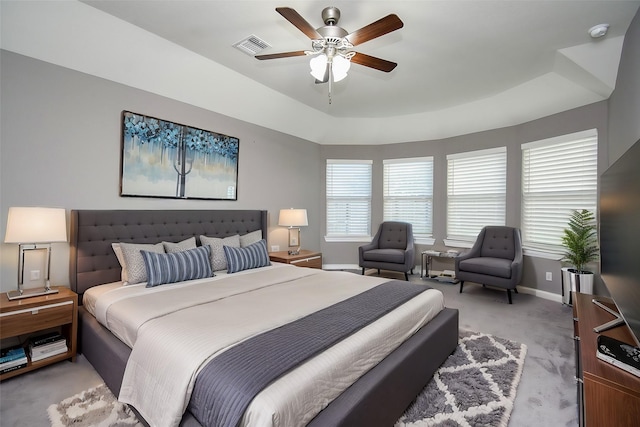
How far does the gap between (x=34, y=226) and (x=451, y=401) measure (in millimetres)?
3206

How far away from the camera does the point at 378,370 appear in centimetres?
159

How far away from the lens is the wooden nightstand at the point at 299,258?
4.18m

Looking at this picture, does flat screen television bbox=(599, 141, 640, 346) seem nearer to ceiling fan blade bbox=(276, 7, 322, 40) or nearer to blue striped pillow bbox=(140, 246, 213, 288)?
ceiling fan blade bbox=(276, 7, 322, 40)

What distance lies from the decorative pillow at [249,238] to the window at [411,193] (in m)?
2.82

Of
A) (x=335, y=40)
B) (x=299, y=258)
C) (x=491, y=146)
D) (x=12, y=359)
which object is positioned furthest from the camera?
(x=491, y=146)

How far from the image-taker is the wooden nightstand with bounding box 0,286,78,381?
6.75 feet

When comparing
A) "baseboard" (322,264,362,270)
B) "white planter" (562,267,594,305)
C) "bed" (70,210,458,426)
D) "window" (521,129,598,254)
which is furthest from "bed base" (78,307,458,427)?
"baseboard" (322,264,362,270)

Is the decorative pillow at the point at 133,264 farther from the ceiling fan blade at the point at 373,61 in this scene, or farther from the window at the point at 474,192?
the window at the point at 474,192

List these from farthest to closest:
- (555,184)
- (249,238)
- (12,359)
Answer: (555,184) → (249,238) → (12,359)

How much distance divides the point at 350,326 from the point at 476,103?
4403mm

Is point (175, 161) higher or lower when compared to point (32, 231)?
higher

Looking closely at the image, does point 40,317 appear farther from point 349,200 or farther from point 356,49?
point 349,200

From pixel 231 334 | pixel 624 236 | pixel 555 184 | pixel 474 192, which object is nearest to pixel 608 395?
pixel 624 236

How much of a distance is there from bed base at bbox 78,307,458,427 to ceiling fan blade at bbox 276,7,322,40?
7.31 feet
